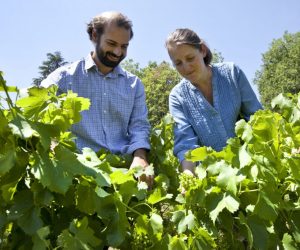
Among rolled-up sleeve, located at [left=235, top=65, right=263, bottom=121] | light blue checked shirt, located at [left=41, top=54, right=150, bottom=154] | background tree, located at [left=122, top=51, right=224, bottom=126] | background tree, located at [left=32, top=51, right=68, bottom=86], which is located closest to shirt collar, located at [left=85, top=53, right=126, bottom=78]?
light blue checked shirt, located at [left=41, top=54, right=150, bottom=154]

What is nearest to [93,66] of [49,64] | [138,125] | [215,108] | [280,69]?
[138,125]

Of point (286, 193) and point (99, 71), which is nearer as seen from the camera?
point (286, 193)

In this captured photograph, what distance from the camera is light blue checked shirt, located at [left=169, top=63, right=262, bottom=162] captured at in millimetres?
2707

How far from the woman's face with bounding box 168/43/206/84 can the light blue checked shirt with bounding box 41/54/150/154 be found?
380mm

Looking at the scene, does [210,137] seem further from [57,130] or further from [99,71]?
[57,130]

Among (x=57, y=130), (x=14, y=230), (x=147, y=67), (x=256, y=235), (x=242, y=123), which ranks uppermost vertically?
(x=57, y=130)

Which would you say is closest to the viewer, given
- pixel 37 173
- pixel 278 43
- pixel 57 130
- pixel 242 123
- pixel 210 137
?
pixel 37 173

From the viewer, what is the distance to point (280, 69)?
40625 millimetres

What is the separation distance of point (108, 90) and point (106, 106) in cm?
13

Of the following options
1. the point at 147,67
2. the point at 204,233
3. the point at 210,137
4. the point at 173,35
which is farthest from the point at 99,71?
the point at 147,67

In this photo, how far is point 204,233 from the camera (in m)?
1.77

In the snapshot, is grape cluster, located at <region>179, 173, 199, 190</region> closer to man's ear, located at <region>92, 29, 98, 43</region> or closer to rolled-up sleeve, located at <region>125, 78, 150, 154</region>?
rolled-up sleeve, located at <region>125, 78, 150, 154</region>

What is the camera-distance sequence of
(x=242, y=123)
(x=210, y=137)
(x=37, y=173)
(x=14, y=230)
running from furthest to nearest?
(x=210, y=137) < (x=242, y=123) < (x=14, y=230) < (x=37, y=173)

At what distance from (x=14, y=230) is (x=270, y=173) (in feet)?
3.45
